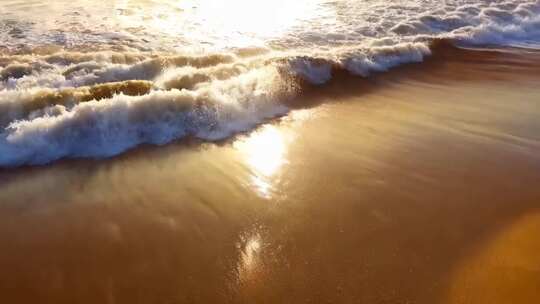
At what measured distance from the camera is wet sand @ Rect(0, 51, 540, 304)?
279cm

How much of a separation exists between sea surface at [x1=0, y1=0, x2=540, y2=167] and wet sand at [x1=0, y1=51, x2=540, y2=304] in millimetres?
375

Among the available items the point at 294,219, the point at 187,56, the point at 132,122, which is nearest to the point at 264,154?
the point at 294,219

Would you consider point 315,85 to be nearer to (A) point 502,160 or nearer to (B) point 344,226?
(A) point 502,160

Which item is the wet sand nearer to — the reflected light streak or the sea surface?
the reflected light streak

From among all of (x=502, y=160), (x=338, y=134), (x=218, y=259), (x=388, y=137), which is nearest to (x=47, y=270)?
(x=218, y=259)

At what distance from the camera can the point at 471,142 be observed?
15.3 ft

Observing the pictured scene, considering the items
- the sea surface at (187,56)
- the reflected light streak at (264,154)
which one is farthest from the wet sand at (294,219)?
the sea surface at (187,56)

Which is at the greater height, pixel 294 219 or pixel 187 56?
pixel 187 56

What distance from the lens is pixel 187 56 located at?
6477 mm

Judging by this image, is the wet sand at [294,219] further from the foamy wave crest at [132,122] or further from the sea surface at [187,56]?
the sea surface at [187,56]

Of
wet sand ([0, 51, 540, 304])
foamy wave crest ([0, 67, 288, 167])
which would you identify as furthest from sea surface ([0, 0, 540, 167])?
wet sand ([0, 51, 540, 304])

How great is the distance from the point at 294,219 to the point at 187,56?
3.82 m

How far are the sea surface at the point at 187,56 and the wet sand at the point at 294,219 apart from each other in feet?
1.23

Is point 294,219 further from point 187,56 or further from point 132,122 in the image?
point 187,56
